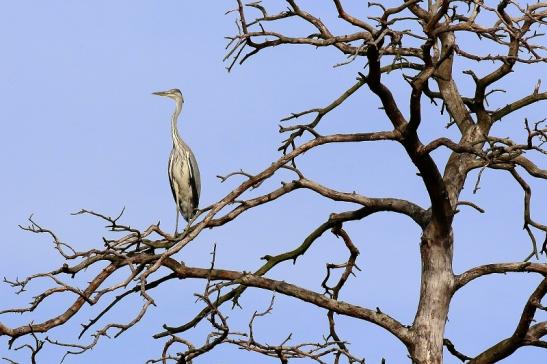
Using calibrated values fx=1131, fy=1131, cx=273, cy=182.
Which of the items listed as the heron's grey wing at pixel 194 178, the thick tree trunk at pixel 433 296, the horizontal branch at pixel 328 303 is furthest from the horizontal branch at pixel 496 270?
A: the heron's grey wing at pixel 194 178

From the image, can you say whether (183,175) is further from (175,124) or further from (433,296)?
(433,296)

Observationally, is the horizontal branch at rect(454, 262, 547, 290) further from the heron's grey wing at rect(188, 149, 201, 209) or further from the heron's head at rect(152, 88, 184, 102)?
the heron's head at rect(152, 88, 184, 102)

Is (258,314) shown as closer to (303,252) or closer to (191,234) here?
(191,234)

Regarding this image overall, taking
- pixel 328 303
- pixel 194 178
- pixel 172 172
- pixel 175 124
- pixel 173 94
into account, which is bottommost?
pixel 328 303

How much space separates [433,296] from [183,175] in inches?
253

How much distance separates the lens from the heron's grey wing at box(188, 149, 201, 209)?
16975 mm

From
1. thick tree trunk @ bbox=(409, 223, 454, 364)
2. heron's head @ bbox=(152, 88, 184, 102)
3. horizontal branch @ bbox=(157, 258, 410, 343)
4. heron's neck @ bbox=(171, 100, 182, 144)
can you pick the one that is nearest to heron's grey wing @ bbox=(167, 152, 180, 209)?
heron's neck @ bbox=(171, 100, 182, 144)

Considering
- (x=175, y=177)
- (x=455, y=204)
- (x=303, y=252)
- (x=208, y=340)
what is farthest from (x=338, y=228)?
(x=175, y=177)

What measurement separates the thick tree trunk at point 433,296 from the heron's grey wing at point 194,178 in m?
6.02

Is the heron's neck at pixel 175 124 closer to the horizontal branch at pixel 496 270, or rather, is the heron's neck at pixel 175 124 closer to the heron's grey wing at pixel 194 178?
the heron's grey wing at pixel 194 178

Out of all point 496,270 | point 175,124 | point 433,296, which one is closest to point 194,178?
point 175,124

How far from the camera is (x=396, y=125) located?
11008 millimetres

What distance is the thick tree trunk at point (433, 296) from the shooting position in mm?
11266

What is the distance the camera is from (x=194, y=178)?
17000mm
